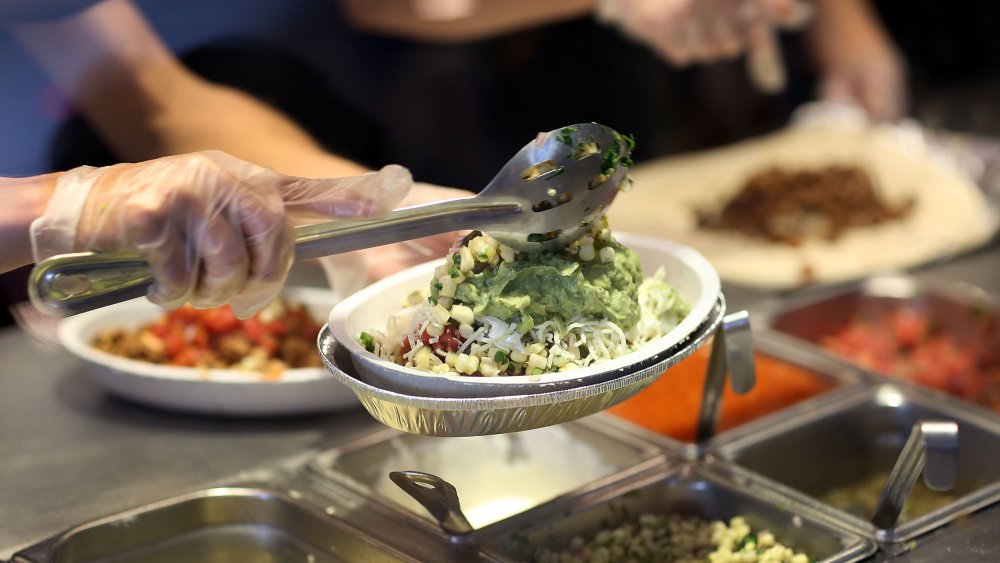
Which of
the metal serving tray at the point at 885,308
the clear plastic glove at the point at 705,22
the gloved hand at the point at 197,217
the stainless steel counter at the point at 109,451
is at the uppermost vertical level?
the clear plastic glove at the point at 705,22

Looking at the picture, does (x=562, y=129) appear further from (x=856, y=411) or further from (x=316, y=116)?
(x=316, y=116)

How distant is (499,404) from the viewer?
1.43 meters

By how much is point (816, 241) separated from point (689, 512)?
5.05ft

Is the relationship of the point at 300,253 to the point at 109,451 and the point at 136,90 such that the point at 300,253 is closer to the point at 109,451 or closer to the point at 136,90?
the point at 109,451

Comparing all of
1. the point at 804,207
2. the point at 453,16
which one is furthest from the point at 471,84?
the point at 804,207

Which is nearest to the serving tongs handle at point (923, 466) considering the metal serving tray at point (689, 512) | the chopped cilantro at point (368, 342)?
the metal serving tray at point (689, 512)

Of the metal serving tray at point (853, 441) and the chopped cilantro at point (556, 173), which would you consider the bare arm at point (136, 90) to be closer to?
the chopped cilantro at point (556, 173)

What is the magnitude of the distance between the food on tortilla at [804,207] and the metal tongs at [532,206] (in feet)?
5.84

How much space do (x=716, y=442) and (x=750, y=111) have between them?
2863 millimetres

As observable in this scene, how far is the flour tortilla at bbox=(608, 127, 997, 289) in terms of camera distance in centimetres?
300

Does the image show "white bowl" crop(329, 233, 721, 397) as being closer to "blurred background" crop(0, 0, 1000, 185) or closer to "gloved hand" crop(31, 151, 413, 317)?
"gloved hand" crop(31, 151, 413, 317)

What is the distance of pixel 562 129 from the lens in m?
1.54

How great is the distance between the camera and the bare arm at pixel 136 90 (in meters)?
2.32

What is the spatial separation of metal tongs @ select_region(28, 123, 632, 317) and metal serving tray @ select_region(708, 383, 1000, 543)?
66 centimetres
